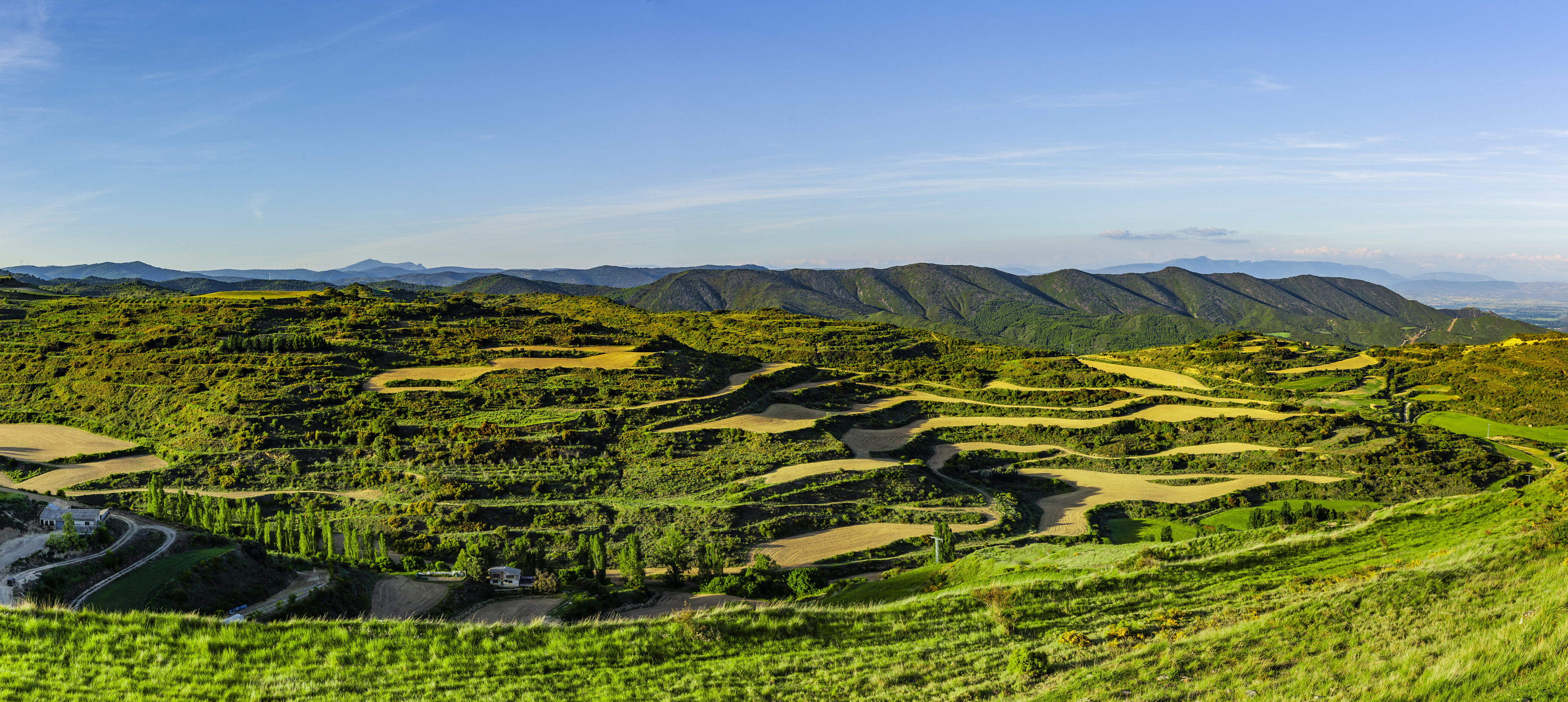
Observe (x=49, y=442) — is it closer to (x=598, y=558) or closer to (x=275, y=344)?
(x=275, y=344)

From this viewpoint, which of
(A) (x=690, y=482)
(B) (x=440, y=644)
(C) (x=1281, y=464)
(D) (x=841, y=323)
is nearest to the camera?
(B) (x=440, y=644)

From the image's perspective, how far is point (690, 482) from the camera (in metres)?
57.1

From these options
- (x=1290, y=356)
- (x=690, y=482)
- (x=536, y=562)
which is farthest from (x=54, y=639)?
(x=1290, y=356)

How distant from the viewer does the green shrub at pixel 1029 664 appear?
12992 mm

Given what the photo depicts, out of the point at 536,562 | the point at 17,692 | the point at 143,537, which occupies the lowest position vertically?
the point at 536,562

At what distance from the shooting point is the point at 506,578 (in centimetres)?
4119

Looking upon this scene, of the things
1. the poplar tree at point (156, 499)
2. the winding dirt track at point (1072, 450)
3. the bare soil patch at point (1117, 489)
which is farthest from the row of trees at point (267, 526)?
the winding dirt track at point (1072, 450)

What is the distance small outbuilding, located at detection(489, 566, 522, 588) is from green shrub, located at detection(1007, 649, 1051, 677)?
34261 millimetres

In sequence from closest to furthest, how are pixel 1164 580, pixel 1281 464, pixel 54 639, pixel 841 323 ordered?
pixel 54 639 → pixel 1164 580 → pixel 1281 464 → pixel 841 323

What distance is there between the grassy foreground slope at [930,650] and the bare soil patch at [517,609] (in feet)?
72.0

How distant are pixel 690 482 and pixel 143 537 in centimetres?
3262

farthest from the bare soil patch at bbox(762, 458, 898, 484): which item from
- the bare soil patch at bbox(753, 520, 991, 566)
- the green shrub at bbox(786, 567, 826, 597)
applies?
the green shrub at bbox(786, 567, 826, 597)

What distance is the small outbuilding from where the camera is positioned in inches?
1609

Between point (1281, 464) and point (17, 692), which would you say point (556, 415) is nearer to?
point (17, 692)
